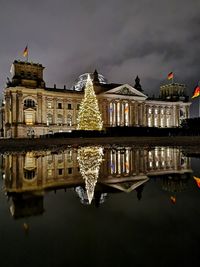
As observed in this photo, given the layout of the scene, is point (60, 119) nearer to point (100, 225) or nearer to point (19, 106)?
point (19, 106)

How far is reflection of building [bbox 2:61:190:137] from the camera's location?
59.2 m

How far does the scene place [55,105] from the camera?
217ft

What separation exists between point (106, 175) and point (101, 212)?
3.38 m

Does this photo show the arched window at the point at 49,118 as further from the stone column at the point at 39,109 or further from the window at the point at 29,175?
the window at the point at 29,175

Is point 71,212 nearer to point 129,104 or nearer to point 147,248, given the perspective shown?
point 147,248

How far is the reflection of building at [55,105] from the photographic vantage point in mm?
59156

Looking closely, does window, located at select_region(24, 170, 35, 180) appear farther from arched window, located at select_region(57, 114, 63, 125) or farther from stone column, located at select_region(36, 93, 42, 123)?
arched window, located at select_region(57, 114, 63, 125)

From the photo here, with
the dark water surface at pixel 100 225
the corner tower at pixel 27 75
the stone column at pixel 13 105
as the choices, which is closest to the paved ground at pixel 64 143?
the dark water surface at pixel 100 225

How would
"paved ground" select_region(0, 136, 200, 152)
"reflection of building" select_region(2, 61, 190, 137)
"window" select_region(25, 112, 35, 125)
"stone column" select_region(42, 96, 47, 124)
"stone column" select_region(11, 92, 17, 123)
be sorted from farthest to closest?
"stone column" select_region(42, 96, 47, 124) < "window" select_region(25, 112, 35, 125) < "reflection of building" select_region(2, 61, 190, 137) < "stone column" select_region(11, 92, 17, 123) < "paved ground" select_region(0, 136, 200, 152)

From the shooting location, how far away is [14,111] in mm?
58500

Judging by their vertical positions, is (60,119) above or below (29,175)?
above

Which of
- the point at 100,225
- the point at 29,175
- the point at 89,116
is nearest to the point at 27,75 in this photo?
the point at 89,116

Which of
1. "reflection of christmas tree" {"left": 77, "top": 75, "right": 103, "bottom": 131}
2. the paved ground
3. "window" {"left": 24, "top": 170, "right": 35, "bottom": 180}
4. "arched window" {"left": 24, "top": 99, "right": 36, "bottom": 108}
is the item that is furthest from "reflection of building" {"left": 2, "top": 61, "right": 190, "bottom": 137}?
"window" {"left": 24, "top": 170, "right": 35, "bottom": 180}

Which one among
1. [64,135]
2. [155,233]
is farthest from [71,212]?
[64,135]
